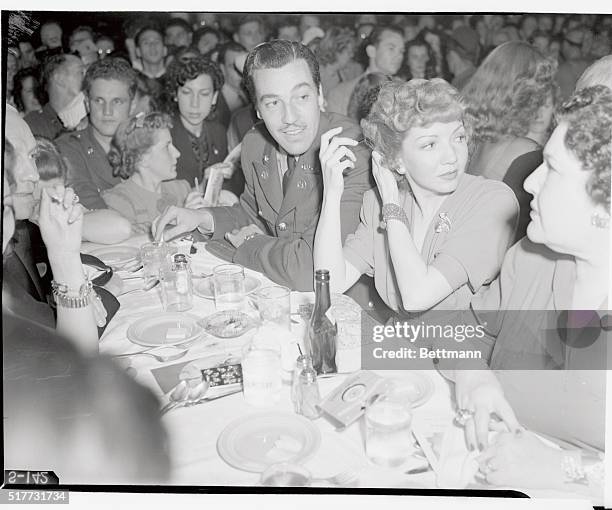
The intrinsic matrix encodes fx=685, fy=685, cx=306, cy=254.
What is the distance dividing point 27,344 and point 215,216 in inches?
25.8

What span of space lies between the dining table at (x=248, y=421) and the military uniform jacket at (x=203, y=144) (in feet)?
1.28

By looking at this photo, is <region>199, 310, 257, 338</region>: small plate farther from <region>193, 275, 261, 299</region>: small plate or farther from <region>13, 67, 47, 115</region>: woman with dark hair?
<region>13, 67, 47, 115</region>: woman with dark hair

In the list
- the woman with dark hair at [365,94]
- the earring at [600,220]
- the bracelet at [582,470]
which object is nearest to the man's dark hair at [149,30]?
the woman with dark hair at [365,94]

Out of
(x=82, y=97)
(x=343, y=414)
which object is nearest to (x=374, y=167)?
(x=343, y=414)

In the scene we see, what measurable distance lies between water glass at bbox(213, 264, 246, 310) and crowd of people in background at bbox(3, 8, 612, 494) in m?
0.05

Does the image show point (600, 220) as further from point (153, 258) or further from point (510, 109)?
point (153, 258)

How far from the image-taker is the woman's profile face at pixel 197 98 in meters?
1.93

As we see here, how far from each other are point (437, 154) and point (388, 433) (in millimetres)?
723

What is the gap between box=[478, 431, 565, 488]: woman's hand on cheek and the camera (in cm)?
176

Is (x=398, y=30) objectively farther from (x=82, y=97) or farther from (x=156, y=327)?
(x=156, y=327)

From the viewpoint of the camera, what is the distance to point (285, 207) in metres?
1.94

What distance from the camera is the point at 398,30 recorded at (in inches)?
72.1

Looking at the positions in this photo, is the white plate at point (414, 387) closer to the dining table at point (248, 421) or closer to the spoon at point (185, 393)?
the dining table at point (248, 421)

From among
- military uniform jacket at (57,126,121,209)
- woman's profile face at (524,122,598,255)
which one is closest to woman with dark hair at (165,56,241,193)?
military uniform jacket at (57,126,121,209)
